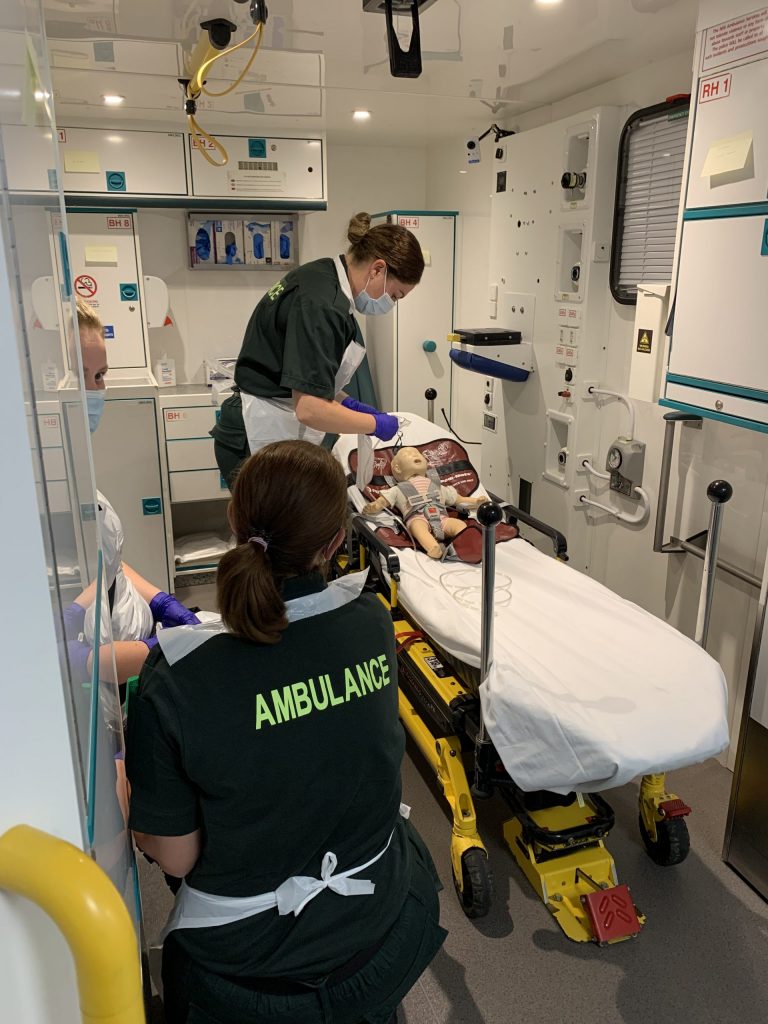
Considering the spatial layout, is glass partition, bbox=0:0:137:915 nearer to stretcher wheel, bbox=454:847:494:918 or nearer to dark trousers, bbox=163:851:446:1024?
dark trousers, bbox=163:851:446:1024

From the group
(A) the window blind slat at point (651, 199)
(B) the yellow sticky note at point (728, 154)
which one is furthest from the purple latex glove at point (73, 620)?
(A) the window blind slat at point (651, 199)

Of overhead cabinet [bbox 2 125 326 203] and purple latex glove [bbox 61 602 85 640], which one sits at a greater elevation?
overhead cabinet [bbox 2 125 326 203]

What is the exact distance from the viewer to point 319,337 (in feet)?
9.20

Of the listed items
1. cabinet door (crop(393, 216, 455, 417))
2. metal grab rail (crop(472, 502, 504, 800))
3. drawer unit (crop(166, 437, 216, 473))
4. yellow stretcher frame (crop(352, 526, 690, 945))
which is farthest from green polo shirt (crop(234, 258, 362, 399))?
cabinet door (crop(393, 216, 455, 417))

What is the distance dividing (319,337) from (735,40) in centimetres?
161

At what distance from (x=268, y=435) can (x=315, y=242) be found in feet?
10.7

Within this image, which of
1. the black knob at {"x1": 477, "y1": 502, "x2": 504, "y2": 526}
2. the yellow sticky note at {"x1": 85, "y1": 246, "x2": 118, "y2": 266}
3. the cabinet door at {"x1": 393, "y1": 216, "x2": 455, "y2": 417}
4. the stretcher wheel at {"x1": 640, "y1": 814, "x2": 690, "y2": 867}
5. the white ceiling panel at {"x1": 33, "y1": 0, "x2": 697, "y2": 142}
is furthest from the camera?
the cabinet door at {"x1": 393, "y1": 216, "x2": 455, "y2": 417}

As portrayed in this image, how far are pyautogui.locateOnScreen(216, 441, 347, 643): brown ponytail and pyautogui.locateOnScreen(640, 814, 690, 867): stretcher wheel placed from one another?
1.78 metres

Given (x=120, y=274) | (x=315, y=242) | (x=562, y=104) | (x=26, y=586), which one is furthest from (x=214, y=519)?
(x=26, y=586)

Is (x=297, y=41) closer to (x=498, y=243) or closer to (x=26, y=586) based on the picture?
(x=498, y=243)

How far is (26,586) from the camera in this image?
1.28 feet

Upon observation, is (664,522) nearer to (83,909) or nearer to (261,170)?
(261,170)

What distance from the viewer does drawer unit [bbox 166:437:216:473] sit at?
4.60m

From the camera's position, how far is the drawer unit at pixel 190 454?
460 cm
